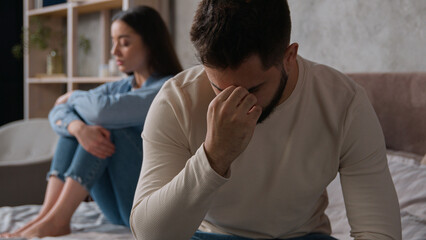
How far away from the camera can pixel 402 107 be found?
1.65 metres

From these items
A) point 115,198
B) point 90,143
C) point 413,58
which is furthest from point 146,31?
point 413,58

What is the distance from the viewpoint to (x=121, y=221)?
71.3 inches

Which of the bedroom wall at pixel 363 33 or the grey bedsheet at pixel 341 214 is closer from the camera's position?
the grey bedsheet at pixel 341 214

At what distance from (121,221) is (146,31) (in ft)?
2.54

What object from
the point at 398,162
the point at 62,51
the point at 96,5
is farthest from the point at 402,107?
the point at 62,51

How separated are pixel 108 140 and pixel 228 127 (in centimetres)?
93

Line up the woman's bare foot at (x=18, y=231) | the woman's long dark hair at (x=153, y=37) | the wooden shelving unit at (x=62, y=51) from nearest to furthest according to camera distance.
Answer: the woman's bare foot at (x=18, y=231)
the woman's long dark hair at (x=153, y=37)
the wooden shelving unit at (x=62, y=51)

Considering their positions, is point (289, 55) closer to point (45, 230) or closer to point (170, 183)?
point (170, 183)

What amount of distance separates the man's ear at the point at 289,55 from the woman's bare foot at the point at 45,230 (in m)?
1.06

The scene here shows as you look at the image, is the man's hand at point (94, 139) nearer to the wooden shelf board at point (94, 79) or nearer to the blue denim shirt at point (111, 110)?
the blue denim shirt at point (111, 110)

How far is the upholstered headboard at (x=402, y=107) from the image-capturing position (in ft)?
5.27

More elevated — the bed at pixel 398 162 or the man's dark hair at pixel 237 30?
the man's dark hair at pixel 237 30

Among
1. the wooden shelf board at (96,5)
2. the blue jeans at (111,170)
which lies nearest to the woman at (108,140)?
the blue jeans at (111,170)

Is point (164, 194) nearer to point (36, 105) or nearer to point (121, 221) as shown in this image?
point (121, 221)
